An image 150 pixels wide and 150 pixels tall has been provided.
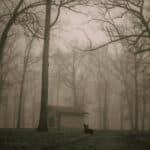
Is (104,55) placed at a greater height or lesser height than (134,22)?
greater

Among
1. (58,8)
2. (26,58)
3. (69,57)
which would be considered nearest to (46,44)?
(58,8)

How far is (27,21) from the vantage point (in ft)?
46.3

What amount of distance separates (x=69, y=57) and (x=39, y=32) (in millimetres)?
36721

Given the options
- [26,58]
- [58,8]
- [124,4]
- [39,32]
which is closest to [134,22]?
[124,4]

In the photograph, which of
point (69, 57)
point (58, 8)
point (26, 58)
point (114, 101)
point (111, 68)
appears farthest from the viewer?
point (114, 101)

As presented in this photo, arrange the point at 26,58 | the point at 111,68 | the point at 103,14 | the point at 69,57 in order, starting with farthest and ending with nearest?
the point at 69,57 → the point at 111,68 → the point at 26,58 → the point at 103,14

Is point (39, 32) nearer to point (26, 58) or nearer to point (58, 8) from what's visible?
point (58, 8)

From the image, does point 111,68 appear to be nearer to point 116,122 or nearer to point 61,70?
point 61,70

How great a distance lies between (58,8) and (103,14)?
4.28 metres

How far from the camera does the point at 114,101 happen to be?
80.3 meters

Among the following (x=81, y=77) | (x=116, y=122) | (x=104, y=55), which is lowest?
(x=116, y=122)

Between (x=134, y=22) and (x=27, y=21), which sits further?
(x=134, y=22)

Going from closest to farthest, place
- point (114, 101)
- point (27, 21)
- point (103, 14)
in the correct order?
point (27, 21) < point (103, 14) < point (114, 101)

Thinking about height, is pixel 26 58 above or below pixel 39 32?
above
